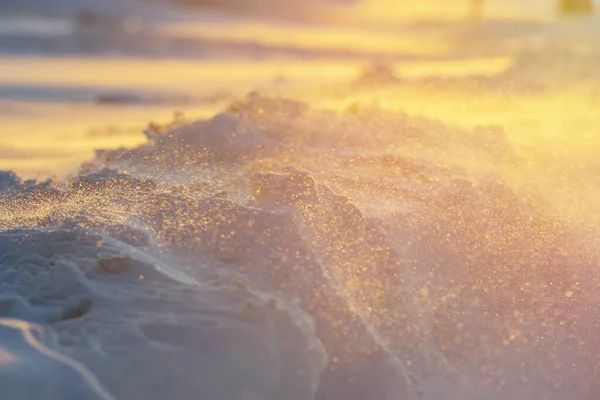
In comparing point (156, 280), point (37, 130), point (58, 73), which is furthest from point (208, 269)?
point (58, 73)

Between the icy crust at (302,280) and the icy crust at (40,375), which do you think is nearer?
the icy crust at (40,375)

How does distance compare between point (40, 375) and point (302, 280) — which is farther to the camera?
point (302, 280)

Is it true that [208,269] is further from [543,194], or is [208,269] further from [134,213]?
[543,194]

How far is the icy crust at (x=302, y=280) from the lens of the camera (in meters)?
1.29

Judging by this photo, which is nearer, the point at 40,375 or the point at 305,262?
the point at 40,375

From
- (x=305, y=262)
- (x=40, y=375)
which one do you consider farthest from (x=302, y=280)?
(x=40, y=375)

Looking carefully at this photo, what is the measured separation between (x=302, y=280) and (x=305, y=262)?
0.05 m

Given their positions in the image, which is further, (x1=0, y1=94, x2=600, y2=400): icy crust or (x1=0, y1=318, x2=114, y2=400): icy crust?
(x1=0, y1=94, x2=600, y2=400): icy crust

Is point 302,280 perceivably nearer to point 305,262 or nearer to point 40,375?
point 305,262

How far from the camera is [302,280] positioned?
1432 millimetres

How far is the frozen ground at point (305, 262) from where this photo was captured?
1.28 metres

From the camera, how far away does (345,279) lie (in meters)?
1.47

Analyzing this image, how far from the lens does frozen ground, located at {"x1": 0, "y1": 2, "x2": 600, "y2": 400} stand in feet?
4.21

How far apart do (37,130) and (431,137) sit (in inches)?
62.6
